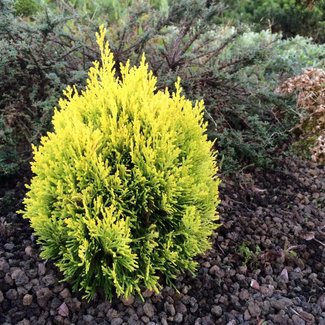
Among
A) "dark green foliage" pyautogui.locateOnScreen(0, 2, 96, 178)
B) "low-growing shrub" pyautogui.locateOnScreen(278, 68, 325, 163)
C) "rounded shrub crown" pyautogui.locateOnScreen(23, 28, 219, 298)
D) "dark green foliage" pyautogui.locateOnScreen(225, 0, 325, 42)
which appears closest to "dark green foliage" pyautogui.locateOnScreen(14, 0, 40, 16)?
"dark green foliage" pyautogui.locateOnScreen(0, 2, 96, 178)

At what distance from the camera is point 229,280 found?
105 inches

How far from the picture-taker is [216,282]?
263cm

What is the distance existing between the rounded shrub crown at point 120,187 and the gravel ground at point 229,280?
0.41ft

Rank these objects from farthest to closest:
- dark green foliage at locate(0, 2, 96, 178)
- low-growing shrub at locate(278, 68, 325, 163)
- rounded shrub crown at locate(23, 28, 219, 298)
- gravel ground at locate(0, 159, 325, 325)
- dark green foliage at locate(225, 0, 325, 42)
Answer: dark green foliage at locate(225, 0, 325, 42) < low-growing shrub at locate(278, 68, 325, 163) < dark green foliage at locate(0, 2, 96, 178) < gravel ground at locate(0, 159, 325, 325) < rounded shrub crown at locate(23, 28, 219, 298)

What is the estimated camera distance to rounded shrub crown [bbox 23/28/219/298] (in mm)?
2164

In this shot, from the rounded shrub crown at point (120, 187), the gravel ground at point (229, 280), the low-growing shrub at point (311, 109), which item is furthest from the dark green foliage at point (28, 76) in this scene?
the low-growing shrub at point (311, 109)

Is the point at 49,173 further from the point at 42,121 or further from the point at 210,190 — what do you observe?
the point at 42,121

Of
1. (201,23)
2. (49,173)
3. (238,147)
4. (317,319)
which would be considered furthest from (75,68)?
(317,319)

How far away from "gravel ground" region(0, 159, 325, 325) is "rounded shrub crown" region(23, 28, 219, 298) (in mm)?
126

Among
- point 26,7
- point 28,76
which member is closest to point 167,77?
point 28,76

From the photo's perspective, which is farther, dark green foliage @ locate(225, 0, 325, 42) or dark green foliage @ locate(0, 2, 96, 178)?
dark green foliage @ locate(225, 0, 325, 42)

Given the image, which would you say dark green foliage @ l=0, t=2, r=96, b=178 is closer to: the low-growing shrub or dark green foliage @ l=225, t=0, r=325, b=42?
the low-growing shrub

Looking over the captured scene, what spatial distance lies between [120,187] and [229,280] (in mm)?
911

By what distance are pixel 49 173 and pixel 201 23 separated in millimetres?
1996
